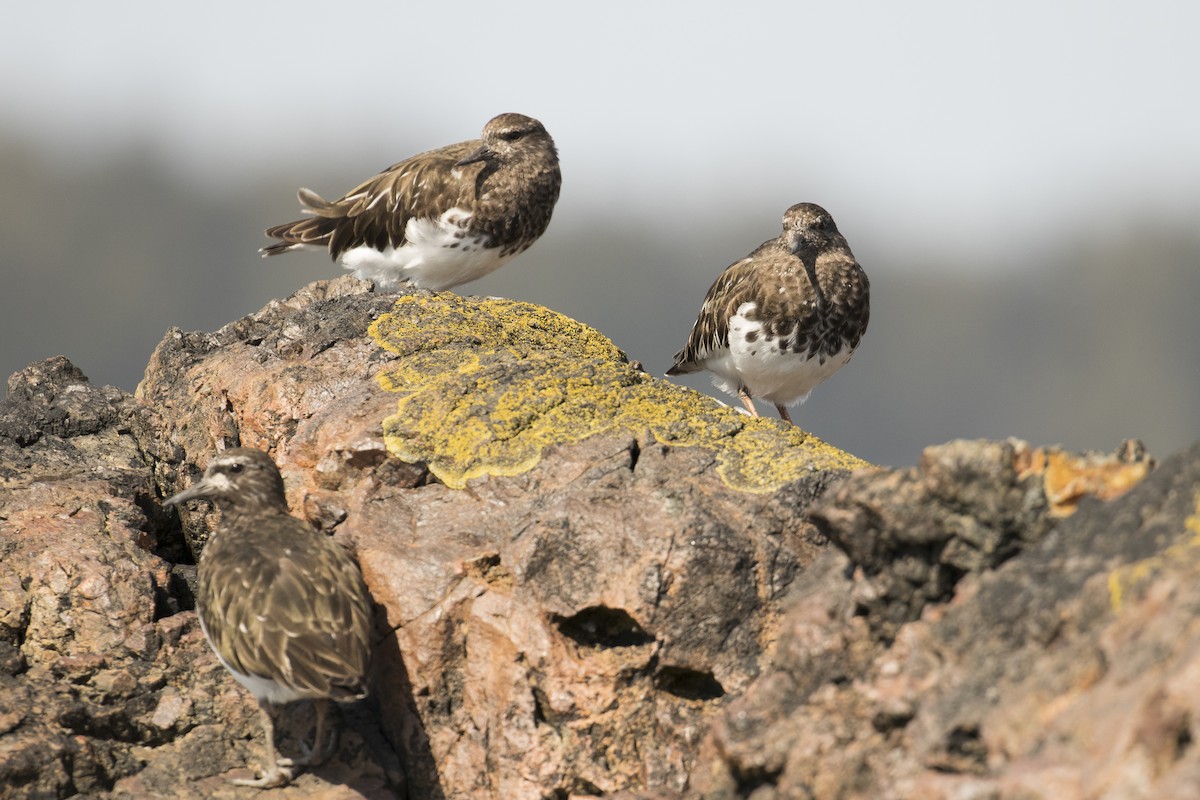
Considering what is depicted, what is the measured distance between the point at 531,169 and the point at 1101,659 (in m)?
9.75

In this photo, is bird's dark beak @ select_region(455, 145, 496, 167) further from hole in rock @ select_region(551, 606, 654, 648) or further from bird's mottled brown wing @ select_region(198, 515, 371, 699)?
hole in rock @ select_region(551, 606, 654, 648)

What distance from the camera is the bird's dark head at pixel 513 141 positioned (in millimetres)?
13805

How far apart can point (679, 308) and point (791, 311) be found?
162 metres

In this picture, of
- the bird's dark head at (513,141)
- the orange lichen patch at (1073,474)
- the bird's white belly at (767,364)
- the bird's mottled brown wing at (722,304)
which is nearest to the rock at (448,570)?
the orange lichen patch at (1073,474)

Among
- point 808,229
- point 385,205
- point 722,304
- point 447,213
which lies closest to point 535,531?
point 722,304

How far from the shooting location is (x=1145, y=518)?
532 cm

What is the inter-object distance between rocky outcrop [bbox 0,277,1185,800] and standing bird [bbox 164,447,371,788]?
9.2 inches

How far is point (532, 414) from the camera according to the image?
8328mm

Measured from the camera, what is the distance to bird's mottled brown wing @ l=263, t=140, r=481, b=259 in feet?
43.6

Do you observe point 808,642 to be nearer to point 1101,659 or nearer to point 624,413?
point 1101,659

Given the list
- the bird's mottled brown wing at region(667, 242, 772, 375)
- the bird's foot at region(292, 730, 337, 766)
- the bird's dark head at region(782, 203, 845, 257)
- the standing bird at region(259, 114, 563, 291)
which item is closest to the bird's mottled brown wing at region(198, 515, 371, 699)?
the bird's foot at region(292, 730, 337, 766)

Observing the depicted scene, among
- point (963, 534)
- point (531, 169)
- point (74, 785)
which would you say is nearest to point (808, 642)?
point (963, 534)

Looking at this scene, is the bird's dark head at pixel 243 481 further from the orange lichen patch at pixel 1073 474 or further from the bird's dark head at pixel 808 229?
the bird's dark head at pixel 808 229

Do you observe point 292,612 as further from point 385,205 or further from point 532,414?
point 385,205
